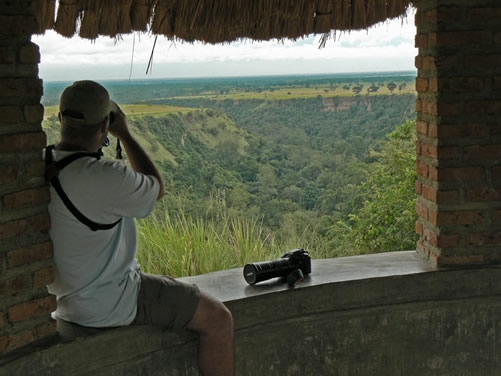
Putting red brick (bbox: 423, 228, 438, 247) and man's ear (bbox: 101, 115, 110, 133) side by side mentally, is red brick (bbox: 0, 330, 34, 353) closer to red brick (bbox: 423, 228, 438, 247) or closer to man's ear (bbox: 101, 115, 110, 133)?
man's ear (bbox: 101, 115, 110, 133)

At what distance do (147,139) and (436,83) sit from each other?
24.4 ft

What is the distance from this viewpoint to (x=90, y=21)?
3150 millimetres

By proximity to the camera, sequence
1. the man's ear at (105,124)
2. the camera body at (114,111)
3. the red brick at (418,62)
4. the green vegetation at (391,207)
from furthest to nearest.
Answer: the green vegetation at (391,207), the red brick at (418,62), the camera body at (114,111), the man's ear at (105,124)

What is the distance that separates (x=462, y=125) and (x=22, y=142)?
217 cm

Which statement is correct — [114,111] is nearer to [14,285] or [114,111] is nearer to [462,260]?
[14,285]

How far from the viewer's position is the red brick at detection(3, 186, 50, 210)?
7.60 feet

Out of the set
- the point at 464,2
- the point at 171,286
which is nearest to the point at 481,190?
the point at 464,2

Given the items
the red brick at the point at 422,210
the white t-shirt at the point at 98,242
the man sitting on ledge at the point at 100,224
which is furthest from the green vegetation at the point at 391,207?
the white t-shirt at the point at 98,242

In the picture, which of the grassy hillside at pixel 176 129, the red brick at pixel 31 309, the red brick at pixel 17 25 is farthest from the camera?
the grassy hillside at pixel 176 129

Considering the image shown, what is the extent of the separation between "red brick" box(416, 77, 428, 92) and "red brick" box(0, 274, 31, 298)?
223 centimetres

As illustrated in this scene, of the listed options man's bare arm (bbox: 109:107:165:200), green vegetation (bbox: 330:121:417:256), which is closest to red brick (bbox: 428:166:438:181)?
man's bare arm (bbox: 109:107:165:200)

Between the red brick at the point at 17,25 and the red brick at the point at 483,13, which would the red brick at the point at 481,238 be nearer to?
the red brick at the point at 483,13

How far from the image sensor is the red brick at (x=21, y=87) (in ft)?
7.48

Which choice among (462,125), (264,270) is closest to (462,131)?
(462,125)
